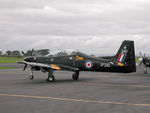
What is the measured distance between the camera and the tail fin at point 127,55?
19016mm

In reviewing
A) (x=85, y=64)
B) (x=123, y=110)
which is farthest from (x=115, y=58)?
(x=123, y=110)

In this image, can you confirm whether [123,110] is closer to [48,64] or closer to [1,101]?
[1,101]

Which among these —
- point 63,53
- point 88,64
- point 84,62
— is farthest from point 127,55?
point 63,53

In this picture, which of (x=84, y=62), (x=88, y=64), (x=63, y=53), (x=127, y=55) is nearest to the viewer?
(x=127, y=55)

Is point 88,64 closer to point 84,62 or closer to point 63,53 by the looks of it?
point 84,62

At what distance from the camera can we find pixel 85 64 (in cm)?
1975

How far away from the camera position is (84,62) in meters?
19.8

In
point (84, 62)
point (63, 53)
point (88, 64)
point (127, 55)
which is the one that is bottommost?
point (88, 64)

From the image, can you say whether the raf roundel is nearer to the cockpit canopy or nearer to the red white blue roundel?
the red white blue roundel

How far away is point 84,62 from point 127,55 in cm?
363

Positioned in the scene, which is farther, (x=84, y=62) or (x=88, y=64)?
(x=84, y=62)

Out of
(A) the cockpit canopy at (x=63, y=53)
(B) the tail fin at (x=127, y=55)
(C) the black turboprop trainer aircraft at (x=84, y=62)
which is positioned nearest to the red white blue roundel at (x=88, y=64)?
(C) the black turboprop trainer aircraft at (x=84, y=62)

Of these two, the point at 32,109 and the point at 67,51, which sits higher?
the point at 67,51

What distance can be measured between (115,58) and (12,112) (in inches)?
505
